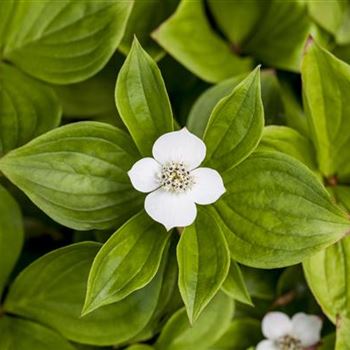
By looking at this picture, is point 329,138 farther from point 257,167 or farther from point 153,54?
point 153,54

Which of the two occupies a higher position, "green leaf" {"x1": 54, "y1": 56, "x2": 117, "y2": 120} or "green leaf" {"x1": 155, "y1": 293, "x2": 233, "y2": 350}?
"green leaf" {"x1": 54, "y1": 56, "x2": 117, "y2": 120}

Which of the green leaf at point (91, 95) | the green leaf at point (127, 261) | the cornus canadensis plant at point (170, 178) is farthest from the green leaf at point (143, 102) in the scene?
the green leaf at point (91, 95)

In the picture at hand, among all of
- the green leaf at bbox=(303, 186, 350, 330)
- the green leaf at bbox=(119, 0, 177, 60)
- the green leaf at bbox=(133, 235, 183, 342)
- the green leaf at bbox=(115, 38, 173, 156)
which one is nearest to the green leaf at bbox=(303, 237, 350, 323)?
the green leaf at bbox=(303, 186, 350, 330)

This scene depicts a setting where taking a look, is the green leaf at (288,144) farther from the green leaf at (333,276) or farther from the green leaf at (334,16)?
the green leaf at (334,16)

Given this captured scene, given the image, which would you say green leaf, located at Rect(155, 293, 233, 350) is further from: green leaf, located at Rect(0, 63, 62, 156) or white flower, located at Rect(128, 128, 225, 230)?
green leaf, located at Rect(0, 63, 62, 156)

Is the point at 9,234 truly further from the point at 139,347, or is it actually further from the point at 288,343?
the point at 288,343

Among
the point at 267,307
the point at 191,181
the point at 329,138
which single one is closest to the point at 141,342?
the point at 267,307

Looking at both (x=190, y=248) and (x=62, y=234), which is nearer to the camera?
(x=190, y=248)
